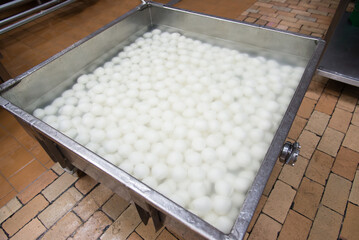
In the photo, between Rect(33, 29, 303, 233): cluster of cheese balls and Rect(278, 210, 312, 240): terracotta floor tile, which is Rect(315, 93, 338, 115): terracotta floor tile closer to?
Rect(33, 29, 303, 233): cluster of cheese balls

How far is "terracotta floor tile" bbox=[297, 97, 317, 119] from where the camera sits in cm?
198

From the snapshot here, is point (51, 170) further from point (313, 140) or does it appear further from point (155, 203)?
point (313, 140)

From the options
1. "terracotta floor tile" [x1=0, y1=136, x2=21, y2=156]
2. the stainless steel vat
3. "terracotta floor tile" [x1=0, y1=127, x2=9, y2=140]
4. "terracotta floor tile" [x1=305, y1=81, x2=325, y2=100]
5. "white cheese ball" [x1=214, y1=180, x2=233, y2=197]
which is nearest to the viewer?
the stainless steel vat

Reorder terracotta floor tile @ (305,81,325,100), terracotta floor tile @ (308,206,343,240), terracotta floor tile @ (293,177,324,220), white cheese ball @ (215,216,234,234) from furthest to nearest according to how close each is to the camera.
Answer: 1. terracotta floor tile @ (305,81,325,100)
2. terracotta floor tile @ (293,177,324,220)
3. terracotta floor tile @ (308,206,343,240)
4. white cheese ball @ (215,216,234,234)

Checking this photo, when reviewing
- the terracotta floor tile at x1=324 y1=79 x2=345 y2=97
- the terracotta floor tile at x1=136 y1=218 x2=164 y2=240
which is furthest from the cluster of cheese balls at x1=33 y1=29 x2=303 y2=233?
the terracotta floor tile at x1=324 y1=79 x2=345 y2=97

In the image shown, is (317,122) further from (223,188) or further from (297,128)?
(223,188)

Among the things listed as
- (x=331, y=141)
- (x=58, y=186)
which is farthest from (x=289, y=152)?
(x=58, y=186)

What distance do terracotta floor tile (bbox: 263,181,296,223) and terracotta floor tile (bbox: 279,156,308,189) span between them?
42mm

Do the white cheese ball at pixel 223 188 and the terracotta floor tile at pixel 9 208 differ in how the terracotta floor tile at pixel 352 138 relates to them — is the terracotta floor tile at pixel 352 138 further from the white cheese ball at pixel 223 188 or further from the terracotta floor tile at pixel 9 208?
the terracotta floor tile at pixel 9 208

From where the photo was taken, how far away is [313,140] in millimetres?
1791

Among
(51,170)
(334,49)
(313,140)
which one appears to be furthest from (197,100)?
(334,49)

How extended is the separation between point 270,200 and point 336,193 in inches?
16.9

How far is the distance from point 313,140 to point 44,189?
77.5 inches

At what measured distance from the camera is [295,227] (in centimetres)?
136
